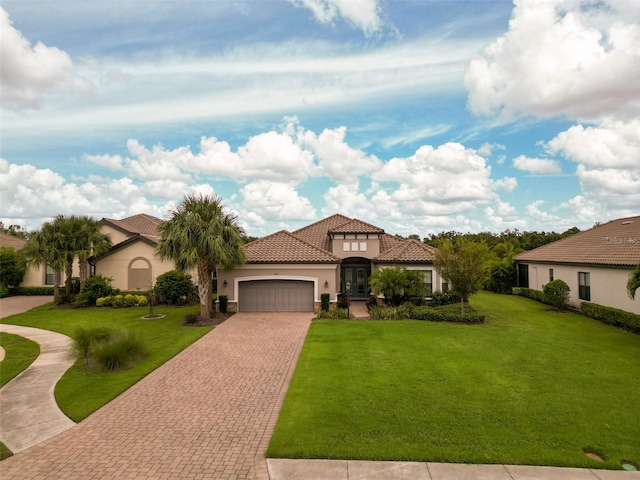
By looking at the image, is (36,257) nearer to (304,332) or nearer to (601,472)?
(304,332)

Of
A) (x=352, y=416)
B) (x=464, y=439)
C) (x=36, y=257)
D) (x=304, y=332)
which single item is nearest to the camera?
(x=464, y=439)

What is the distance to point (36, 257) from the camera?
26000mm

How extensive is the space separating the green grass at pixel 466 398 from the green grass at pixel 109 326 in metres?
5.05

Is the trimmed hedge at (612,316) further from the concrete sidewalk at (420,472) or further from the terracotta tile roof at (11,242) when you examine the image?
the terracotta tile roof at (11,242)

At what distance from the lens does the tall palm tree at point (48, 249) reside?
25.9 m

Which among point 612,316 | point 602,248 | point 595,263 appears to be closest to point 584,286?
point 595,263

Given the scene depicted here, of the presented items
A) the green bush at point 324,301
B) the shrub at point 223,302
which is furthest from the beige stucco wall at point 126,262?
the green bush at point 324,301

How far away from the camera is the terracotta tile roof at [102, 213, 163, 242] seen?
32.4m

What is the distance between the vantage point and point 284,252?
82.4 feet

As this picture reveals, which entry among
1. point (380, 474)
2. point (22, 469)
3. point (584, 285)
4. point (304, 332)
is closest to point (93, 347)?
point (22, 469)

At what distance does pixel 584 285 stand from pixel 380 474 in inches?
905

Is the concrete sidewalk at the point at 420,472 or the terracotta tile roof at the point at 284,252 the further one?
the terracotta tile roof at the point at 284,252

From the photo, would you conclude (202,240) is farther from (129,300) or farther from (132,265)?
(132,265)

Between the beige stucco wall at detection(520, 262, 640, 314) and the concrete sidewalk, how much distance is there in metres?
16.1
